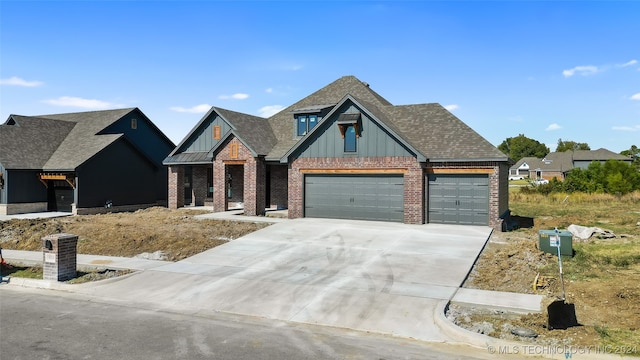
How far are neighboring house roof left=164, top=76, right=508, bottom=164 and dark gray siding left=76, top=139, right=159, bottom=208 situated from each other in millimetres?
3912

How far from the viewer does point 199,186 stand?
30.4m

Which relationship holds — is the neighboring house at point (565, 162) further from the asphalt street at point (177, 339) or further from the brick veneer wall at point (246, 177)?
the asphalt street at point (177, 339)

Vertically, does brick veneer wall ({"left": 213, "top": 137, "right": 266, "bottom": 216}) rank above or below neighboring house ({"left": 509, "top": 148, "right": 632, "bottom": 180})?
below

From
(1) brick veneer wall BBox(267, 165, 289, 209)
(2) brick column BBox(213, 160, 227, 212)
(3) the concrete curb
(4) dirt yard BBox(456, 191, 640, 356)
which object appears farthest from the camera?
(1) brick veneer wall BBox(267, 165, 289, 209)

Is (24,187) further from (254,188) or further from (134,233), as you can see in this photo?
(254,188)

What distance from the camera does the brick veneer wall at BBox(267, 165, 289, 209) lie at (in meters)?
27.4

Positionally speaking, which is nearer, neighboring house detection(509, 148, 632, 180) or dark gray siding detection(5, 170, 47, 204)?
dark gray siding detection(5, 170, 47, 204)

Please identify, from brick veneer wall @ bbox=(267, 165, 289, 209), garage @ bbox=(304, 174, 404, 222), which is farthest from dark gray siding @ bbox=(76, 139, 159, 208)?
garage @ bbox=(304, 174, 404, 222)

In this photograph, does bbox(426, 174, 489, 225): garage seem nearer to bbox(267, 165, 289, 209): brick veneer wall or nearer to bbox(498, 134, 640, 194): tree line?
bbox(267, 165, 289, 209): brick veneer wall

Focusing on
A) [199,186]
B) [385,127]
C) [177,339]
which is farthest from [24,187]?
[177,339]

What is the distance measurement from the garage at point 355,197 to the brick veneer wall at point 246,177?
3.00 meters

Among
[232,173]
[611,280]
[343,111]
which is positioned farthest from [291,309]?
[232,173]

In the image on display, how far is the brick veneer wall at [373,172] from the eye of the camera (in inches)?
814

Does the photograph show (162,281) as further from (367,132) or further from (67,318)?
(367,132)
